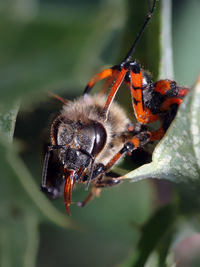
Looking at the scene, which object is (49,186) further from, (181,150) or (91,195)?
(181,150)

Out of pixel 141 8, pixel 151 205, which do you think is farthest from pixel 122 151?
pixel 151 205

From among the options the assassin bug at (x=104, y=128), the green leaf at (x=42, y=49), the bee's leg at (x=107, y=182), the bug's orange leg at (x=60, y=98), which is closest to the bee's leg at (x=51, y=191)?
the assassin bug at (x=104, y=128)

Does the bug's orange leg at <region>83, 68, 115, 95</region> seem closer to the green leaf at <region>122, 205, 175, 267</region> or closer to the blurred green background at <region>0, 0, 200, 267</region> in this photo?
the blurred green background at <region>0, 0, 200, 267</region>

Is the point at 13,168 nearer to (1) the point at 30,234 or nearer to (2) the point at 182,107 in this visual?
(1) the point at 30,234

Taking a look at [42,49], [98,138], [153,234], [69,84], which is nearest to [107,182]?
[98,138]

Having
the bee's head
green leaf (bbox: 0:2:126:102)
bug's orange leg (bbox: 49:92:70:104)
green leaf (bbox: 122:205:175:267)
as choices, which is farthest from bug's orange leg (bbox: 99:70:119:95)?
green leaf (bbox: 0:2:126:102)
